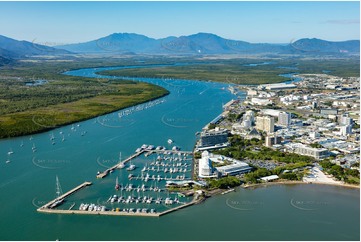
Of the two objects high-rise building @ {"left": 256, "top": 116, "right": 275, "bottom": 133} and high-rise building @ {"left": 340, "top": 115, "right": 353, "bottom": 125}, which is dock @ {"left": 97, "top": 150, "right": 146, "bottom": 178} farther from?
high-rise building @ {"left": 340, "top": 115, "right": 353, "bottom": 125}

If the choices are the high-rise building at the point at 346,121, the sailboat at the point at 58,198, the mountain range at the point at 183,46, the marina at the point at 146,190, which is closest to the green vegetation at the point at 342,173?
the marina at the point at 146,190

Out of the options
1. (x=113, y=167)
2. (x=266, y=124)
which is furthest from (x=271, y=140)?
(x=113, y=167)

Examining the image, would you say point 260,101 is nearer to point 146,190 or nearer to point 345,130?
point 345,130

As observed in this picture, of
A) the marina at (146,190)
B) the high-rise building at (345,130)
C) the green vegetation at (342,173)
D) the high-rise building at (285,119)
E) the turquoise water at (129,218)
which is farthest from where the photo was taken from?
the high-rise building at (285,119)

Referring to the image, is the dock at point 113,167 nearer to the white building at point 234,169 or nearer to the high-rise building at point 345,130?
the white building at point 234,169

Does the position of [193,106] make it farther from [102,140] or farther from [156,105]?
[102,140]

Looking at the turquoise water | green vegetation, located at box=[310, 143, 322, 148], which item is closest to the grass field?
the turquoise water
